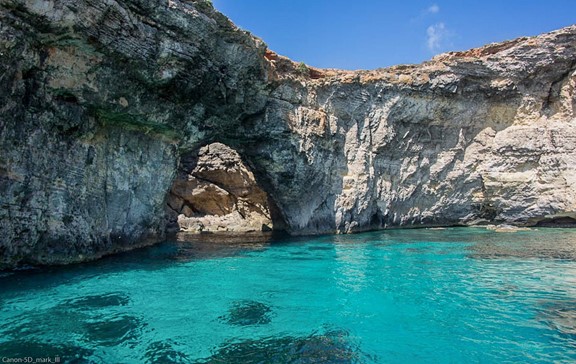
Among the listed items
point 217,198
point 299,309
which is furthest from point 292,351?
point 217,198

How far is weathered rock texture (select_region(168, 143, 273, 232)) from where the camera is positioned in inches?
1053

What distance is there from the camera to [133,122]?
1586 centimetres

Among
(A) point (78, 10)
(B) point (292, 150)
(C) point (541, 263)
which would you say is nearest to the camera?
(A) point (78, 10)

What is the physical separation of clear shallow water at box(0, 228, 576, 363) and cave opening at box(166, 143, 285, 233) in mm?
11542

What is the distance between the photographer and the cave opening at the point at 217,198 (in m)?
26.7

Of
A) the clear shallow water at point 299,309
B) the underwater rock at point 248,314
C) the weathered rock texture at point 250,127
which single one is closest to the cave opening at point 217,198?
the weathered rock texture at point 250,127

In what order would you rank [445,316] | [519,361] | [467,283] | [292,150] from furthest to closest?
1. [292,150]
2. [467,283]
3. [445,316]
4. [519,361]

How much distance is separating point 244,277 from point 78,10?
9.51 m

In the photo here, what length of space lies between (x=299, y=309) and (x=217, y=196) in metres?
20.1

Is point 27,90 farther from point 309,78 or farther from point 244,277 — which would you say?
point 309,78

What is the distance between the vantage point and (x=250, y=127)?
20.4 metres

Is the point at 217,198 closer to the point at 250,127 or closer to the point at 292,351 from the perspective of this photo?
Answer: the point at 250,127

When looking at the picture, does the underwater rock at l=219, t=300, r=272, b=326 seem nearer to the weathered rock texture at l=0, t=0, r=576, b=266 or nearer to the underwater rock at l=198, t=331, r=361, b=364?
the underwater rock at l=198, t=331, r=361, b=364

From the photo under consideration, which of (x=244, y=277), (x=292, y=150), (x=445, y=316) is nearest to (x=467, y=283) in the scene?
(x=445, y=316)
